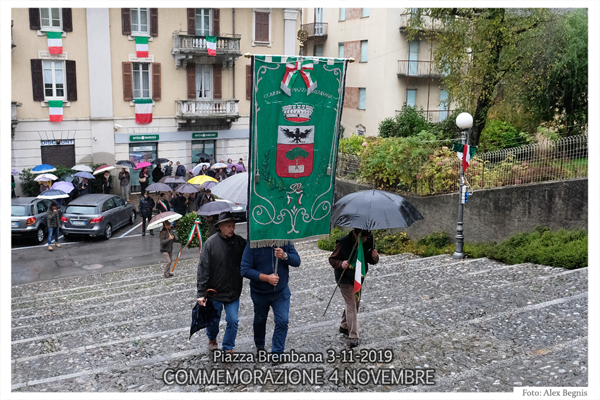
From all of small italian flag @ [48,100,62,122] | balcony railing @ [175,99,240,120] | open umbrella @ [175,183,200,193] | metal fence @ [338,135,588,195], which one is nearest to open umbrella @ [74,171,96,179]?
small italian flag @ [48,100,62,122]

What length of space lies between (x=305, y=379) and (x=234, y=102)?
83.4 ft

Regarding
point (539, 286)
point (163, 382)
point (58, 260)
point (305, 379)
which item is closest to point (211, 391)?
point (163, 382)

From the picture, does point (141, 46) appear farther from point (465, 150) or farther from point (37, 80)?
point (465, 150)

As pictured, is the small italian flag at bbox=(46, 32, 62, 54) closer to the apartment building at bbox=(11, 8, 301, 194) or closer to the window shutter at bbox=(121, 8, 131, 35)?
the apartment building at bbox=(11, 8, 301, 194)

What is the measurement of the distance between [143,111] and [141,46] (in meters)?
3.10

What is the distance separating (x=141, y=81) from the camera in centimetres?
2902

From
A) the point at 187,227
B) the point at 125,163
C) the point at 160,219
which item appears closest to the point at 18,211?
the point at 187,227

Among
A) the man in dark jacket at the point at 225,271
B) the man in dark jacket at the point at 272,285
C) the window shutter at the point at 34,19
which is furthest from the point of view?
the window shutter at the point at 34,19

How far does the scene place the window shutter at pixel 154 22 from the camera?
2848 cm

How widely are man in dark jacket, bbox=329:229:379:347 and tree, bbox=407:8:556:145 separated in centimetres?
1225

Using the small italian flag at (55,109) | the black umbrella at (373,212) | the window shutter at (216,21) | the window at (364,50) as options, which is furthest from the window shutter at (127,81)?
the black umbrella at (373,212)

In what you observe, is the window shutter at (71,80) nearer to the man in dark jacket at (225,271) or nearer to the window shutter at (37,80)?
the window shutter at (37,80)

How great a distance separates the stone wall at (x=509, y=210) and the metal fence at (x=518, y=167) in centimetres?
33

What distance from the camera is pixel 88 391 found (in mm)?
6363
